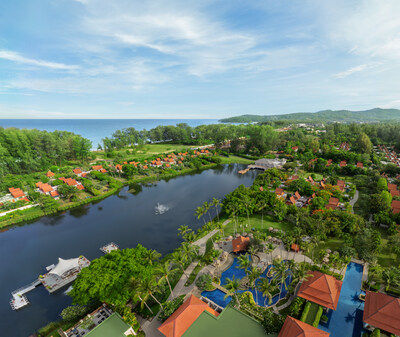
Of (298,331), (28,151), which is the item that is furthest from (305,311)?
(28,151)

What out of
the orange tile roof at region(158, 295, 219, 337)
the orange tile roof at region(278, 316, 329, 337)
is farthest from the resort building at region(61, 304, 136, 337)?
the orange tile roof at region(278, 316, 329, 337)

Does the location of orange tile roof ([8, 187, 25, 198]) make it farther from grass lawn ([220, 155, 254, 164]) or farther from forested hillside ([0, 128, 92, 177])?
grass lawn ([220, 155, 254, 164])

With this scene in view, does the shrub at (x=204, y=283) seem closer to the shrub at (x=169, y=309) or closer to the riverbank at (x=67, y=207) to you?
the shrub at (x=169, y=309)

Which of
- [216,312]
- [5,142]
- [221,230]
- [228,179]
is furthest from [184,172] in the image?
[5,142]

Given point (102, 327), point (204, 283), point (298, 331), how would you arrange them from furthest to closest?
point (204, 283)
point (102, 327)
point (298, 331)

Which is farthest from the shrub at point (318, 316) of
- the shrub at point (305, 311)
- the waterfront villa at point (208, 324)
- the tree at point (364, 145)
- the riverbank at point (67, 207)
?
the tree at point (364, 145)

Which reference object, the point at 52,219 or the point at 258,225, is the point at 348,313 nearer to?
the point at 258,225

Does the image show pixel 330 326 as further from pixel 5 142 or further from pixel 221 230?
pixel 5 142
